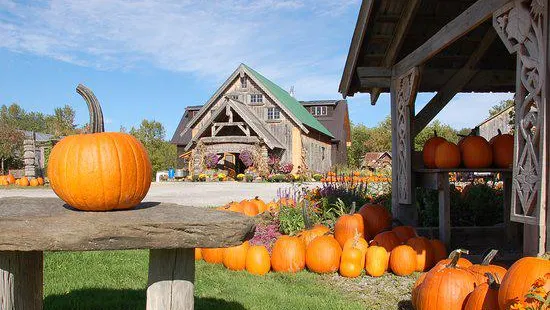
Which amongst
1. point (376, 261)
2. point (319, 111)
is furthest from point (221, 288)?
point (319, 111)

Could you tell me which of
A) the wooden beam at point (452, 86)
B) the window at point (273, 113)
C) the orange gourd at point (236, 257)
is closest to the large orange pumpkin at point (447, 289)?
the orange gourd at point (236, 257)

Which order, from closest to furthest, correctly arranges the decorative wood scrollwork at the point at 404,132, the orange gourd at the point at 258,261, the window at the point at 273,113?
the orange gourd at the point at 258,261 → the decorative wood scrollwork at the point at 404,132 → the window at the point at 273,113

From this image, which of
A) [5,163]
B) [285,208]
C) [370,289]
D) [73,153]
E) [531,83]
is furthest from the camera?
[5,163]

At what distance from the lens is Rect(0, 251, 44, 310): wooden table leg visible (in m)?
2.87

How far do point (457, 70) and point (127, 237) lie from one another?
7150 millimetres

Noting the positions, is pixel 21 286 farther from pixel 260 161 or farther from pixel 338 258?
pixel 260 161

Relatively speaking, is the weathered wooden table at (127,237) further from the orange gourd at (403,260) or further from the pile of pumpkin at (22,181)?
the pile of pumpkin at (22,181)

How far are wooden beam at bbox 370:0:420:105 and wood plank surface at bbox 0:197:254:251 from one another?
4697mm

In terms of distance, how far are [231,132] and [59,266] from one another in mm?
26115

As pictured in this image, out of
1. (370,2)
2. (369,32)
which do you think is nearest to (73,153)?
(370,2)

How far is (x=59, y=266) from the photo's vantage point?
5734mm

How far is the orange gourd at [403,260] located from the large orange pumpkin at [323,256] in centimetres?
61

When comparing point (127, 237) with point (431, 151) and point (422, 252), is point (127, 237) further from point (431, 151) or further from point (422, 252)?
point (431, 151)

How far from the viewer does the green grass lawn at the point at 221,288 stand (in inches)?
168
